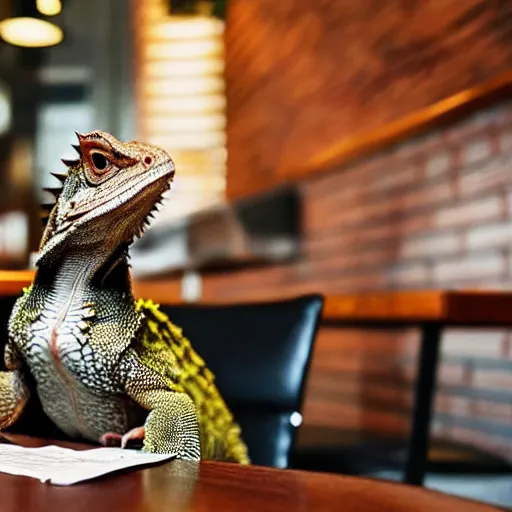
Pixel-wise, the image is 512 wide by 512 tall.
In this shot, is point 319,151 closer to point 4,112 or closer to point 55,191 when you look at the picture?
point 4,112

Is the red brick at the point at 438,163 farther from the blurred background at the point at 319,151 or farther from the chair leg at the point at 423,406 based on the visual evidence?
the chair leg at the point at 423,406

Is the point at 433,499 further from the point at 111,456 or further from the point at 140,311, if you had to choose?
the point at 140,311

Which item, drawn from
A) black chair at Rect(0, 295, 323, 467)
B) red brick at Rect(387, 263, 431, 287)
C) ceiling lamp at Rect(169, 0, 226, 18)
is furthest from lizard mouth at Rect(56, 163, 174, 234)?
ceiling lamp at Rect(169, 0, 226, 18)

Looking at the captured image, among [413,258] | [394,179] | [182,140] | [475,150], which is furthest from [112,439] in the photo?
[182,140]

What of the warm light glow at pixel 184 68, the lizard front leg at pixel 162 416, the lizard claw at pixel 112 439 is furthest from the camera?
the warm light glow at pixel 184 68

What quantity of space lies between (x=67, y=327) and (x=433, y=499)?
52 centimetres

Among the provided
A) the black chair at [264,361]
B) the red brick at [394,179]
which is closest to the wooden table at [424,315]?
the black chair at [264,361]

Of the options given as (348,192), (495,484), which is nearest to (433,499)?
(495,484)

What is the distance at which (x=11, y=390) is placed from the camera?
109 centimetres

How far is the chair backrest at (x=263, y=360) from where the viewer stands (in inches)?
53.9

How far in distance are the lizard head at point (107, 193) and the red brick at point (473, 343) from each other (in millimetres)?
1843

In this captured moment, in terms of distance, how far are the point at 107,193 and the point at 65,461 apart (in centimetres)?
34

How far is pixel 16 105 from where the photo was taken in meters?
2.85

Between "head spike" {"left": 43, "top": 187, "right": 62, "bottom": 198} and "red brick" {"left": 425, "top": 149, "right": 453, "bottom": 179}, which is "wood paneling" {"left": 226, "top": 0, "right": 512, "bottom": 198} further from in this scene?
"head spike" {"left": 43, "top": 187, "right": 62, "bottom": 198}
